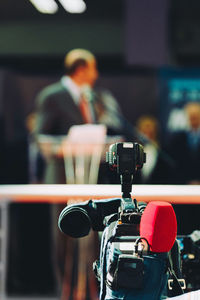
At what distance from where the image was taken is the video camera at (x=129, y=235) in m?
0.87

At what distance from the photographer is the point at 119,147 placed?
997mm

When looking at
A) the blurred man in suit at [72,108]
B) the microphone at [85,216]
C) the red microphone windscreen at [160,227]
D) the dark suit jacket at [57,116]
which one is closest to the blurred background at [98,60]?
the blurred man in suit at [72,108]

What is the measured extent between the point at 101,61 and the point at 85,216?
635cm

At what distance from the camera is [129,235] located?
3.06 ft

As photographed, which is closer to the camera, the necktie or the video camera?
the video camera

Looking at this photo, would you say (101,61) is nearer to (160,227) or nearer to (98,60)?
(98,60)

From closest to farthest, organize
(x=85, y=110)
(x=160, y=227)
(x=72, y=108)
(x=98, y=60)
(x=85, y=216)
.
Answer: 1. (x=160, y=227)
2. (x=85, y=216)
3. (x=85, y=110)
4. (x=72, y=108)
5. (x=98, y=60)

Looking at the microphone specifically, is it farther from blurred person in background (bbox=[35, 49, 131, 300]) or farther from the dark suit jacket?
the dark suit jacket

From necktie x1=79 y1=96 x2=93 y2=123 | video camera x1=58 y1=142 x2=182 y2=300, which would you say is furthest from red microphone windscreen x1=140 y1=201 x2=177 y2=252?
necktie x1=79 y1=96 x2=93 y2=123

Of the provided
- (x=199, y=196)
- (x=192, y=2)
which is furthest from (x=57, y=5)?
(x=199, y=196)

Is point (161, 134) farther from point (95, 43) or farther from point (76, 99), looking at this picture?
point (76, 99)

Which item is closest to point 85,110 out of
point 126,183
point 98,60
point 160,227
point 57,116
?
point 57,116

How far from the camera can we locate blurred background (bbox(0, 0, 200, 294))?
667 cm

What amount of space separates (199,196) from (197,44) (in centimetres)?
559
